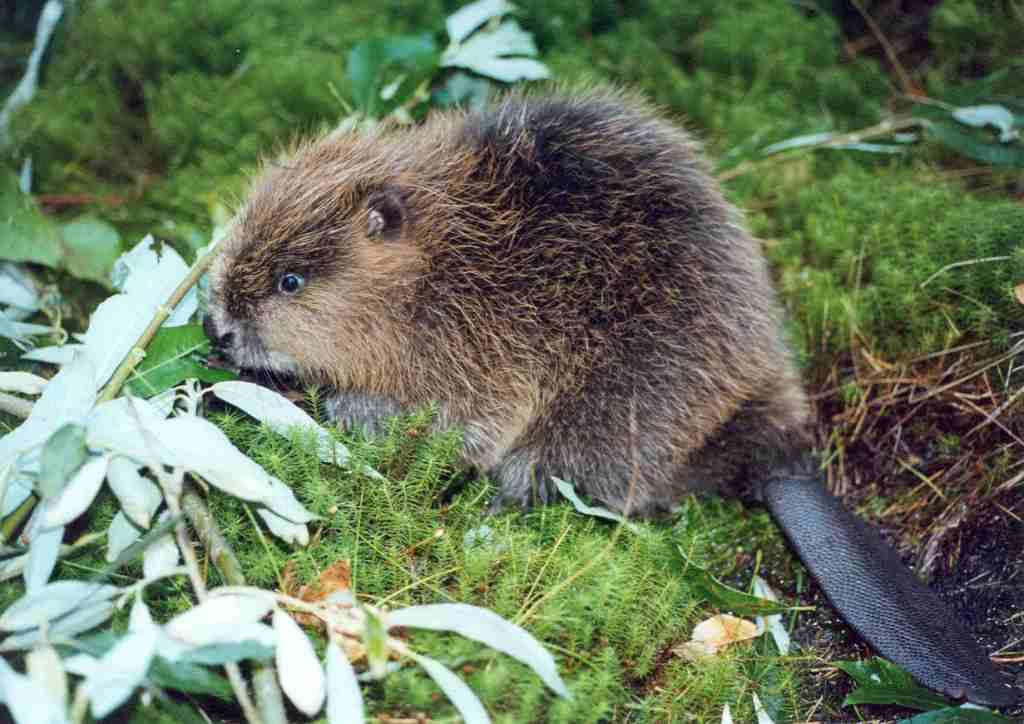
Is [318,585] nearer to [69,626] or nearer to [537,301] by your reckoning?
[69,626]

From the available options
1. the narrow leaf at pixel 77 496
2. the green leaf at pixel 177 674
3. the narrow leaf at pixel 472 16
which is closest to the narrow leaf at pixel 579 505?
the green leaf at pixel 177 674

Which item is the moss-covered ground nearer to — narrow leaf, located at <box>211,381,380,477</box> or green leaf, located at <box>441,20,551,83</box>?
narrow leaf, located at <box>211,381,380,477</box>

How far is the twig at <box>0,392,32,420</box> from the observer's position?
7.73ft

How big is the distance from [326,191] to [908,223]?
6.11ft

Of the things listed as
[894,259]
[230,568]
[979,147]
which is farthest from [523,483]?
[979,147]

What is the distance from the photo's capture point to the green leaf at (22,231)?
10.1 feet

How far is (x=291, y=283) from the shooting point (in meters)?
2.59

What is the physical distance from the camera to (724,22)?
3902 millimetres

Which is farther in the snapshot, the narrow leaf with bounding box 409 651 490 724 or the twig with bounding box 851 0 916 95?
the twig with bounding box 851 0 916 95

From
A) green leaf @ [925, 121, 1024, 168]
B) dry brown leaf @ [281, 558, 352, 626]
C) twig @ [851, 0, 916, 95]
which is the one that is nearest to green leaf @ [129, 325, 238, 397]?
dry brown leaf @ [281, 558, 352, 626]

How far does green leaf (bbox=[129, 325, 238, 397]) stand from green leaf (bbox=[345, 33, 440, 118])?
115 cm

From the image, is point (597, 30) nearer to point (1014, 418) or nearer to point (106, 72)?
point (106, 72)

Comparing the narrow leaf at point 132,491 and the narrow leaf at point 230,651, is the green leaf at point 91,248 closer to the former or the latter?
the narrow leaf at point 132,491

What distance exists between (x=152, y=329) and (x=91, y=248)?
86 centimetres
